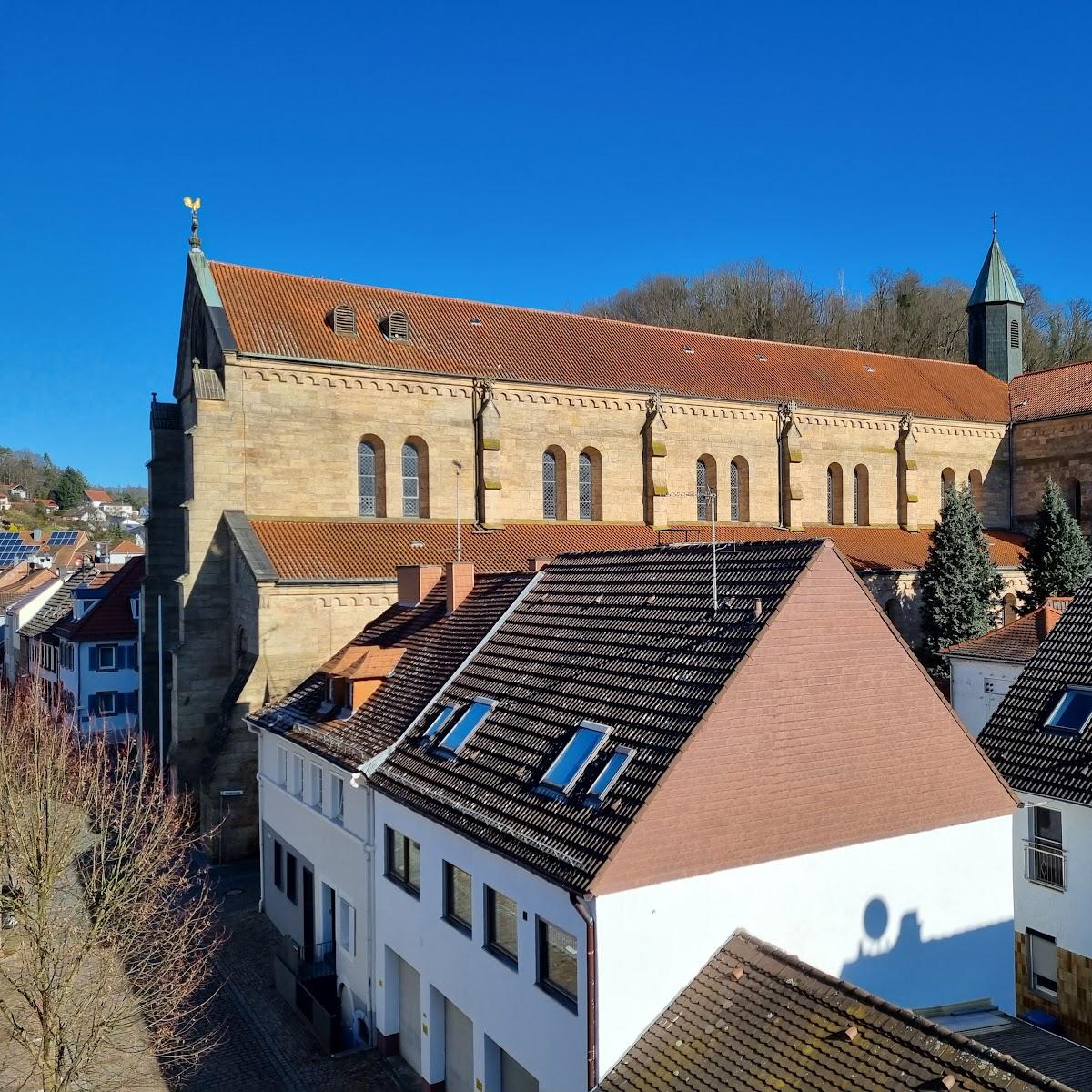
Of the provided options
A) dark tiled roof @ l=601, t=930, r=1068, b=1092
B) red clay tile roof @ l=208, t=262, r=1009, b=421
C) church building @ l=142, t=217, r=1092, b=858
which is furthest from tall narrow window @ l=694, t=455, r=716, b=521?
dark tiled roof @ l=601, t=930, r=1068, b=1092

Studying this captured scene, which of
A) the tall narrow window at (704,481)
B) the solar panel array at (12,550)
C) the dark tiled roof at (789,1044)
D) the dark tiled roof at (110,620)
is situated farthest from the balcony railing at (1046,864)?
the solar panel array at (12,550)

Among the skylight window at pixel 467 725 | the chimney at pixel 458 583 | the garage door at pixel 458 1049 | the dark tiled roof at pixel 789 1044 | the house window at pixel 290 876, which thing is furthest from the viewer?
the house window at pixel 290 876

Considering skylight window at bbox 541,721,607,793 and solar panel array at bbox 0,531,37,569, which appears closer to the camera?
skylight window at bbox 541,721,607,793

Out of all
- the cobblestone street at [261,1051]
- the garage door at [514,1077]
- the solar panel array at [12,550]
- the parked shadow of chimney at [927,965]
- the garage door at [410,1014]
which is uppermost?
the solar panel array at [12,550]

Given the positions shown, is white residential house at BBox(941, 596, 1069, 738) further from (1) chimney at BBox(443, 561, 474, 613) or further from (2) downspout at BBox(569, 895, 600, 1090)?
(2) downspout at BBox(569, 895, 600, 1090)

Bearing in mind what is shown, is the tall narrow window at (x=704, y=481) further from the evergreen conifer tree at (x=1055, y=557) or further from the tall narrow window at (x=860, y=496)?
the evergreen conifer tree at (x=1055, y=557)

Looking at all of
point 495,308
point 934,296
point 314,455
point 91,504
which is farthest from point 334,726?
point 91,504
